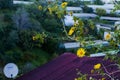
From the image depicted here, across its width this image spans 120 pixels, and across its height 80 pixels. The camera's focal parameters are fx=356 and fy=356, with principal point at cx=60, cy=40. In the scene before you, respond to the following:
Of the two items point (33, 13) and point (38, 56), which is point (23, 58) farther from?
point (33, 13)

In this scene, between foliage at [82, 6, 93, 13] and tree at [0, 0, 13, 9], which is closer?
tree at [0, 0, 13, 9]

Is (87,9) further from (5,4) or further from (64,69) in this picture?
(64,69)

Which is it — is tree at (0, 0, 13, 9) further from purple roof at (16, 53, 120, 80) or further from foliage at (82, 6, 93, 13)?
purple roof at (16, 53, 120, 80)

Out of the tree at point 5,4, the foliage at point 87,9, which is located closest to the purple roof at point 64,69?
the tree at point 5,4

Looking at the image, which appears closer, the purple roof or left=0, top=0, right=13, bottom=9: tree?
the purple roof

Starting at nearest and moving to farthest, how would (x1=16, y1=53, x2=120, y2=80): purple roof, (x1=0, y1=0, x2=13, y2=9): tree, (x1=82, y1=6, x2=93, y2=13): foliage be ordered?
(x1=16, y1=53, x2=120, y2=80): purple roof < (x1=0, y1=0, x2=13, y2=9): tree < (x1=82, y1=6, x2=93, y2=13): foliage

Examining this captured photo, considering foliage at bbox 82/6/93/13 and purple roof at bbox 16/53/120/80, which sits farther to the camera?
foliage at bbox 82/6/93/13

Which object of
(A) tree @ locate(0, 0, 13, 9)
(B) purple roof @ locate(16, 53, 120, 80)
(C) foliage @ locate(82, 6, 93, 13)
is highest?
(B) purple roof @ locate(16, 53, 120, 80)

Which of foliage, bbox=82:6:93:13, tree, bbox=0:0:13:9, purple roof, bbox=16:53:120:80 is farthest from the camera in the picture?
foliage, bbox=82:6:93:13

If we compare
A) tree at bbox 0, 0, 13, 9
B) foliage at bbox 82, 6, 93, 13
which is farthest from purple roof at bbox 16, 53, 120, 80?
foliage at bbox 82, 6, 93, 13

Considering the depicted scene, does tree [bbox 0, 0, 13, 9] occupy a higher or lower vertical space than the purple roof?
lower

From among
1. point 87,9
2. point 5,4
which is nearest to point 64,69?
point 5,4

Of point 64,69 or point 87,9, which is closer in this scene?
point 64,69

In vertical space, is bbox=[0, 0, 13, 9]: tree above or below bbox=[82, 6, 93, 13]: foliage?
above
